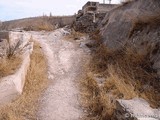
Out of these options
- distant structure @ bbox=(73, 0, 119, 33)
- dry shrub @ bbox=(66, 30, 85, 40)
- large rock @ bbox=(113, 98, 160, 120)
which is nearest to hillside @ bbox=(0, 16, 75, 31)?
distant structure @ bbox=(73, 0, 119, 33)

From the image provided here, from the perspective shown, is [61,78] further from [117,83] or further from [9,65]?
[117,83]

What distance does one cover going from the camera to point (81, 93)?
6.35 metres

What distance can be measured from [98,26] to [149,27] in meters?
4.02

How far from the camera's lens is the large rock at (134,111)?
452 cm

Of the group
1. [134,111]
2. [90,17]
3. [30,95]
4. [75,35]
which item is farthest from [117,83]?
[90,17]

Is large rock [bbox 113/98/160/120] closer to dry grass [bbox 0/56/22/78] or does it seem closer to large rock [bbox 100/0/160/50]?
large rock [bbox 100/0/160/50]

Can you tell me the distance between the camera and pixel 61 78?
7.33m

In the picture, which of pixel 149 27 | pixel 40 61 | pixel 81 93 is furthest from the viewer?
pixel 40 61

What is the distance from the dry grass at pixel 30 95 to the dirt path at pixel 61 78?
0.15 metres

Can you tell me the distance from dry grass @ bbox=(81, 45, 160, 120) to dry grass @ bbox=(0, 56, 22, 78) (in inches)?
59.2

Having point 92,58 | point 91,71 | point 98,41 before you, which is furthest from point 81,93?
point 98,41

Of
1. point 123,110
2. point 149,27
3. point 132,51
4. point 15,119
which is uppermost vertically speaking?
point 149,27

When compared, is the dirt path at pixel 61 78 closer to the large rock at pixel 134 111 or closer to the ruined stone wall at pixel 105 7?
the large rock at pixel 134 111

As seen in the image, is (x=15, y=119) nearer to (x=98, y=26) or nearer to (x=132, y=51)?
(x=132, y=51)
